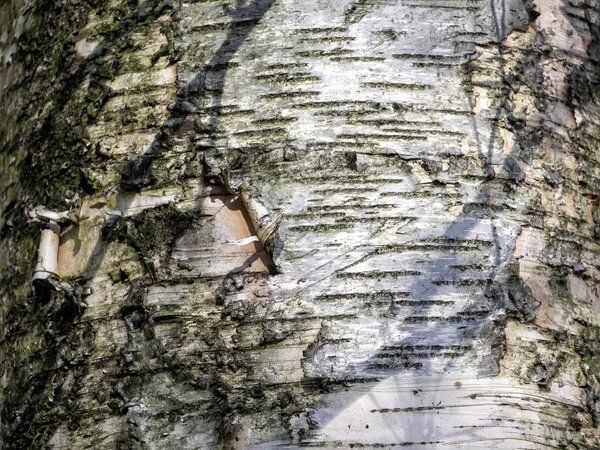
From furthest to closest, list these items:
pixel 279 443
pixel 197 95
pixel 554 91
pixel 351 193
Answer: pixel 554 91 → pixel 197 95 → pixel 351 193 → pixel 279 443

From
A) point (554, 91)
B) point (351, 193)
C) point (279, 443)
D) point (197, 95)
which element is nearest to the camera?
point (279, 443)

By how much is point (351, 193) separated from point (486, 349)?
44cm

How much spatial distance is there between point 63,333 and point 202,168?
1.64ft

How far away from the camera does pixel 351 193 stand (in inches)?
66.9

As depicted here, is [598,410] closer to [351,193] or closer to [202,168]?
[351,193]

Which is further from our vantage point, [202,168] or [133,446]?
[202,168]

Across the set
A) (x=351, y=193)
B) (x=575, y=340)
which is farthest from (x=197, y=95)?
(x=575, y=340)

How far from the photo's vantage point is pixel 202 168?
5.80ft

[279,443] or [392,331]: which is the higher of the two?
[392,331]

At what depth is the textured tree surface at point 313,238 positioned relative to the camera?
161 centimetres

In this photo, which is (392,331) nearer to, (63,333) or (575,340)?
(575,340)

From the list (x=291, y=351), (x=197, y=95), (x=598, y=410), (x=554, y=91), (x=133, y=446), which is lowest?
(x=598, y=410)

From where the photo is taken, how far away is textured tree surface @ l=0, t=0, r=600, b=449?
1614 millimetres

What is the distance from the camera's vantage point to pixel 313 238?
1.67m
